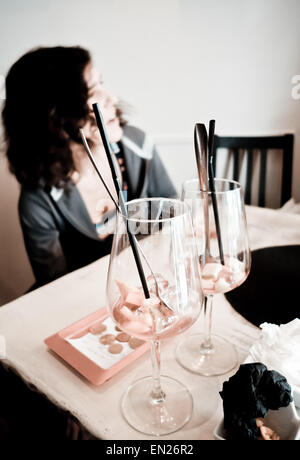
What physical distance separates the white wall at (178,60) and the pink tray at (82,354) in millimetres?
713

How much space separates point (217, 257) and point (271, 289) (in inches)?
9.8

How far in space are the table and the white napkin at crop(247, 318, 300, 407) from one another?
92mm

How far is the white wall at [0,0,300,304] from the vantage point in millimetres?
1137

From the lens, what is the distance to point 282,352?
Answer: 0.45 meters

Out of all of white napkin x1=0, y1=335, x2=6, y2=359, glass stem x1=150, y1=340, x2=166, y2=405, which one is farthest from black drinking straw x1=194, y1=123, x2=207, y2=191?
white napkin x1=0, y1=335, x2=6, y2=359

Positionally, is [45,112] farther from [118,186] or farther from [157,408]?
[157,408]

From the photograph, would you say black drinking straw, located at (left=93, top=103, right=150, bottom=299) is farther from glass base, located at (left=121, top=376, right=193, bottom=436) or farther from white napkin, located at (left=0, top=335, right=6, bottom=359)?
white napkin, located at (left=0, top=335, right=6, bottom=359)

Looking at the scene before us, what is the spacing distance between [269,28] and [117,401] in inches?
65.9

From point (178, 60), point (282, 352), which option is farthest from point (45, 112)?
point (282, 352)

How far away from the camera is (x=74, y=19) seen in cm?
111
